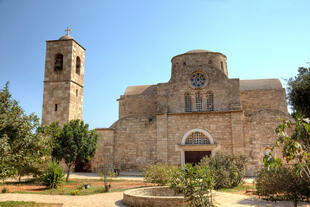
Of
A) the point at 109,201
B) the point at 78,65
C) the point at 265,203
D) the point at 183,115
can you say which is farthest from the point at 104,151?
the point at 265,203

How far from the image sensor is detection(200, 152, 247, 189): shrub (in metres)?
12.9

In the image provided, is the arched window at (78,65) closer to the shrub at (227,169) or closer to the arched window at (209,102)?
the arched window at (209,102)

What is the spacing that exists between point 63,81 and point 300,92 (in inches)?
709

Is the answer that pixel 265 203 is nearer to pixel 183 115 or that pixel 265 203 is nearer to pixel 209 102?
pixel 183 115

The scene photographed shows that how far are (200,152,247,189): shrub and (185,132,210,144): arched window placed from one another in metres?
5.23

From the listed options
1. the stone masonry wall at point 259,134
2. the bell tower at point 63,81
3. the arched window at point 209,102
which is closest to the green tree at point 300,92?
the stone masonry wall at point 259,134

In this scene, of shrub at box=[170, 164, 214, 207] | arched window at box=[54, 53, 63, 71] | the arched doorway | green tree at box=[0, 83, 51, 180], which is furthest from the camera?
arched window at box=[54, 53, 63, 71]

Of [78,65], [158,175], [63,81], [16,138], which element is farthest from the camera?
[78,65]

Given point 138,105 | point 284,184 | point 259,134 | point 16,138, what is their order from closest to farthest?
point 16,138 < point 284,184 < point 259,134 < point 138,105

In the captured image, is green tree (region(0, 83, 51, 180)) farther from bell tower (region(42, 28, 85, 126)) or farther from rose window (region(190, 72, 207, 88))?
rose window (region(190, 72, 207, 88))

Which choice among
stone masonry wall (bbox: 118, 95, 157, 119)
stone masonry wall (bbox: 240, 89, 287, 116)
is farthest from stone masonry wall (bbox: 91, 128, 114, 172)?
stone masonry wall (bbox: 240, 89, 287, 116)

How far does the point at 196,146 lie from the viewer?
1898 centimetres

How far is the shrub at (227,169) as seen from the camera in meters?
12.9

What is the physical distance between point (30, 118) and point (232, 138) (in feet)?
47.6
